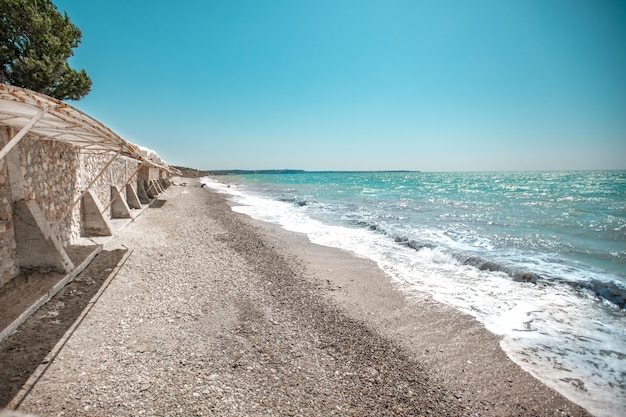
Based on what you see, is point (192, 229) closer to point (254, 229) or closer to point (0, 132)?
point (254, 229)

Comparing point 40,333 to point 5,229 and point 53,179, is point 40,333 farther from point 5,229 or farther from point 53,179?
point 53,179

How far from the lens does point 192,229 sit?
10547mm

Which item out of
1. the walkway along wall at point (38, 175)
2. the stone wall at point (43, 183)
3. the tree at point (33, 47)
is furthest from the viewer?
the tree at point (33, 47)

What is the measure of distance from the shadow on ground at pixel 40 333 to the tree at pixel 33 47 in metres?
11.7

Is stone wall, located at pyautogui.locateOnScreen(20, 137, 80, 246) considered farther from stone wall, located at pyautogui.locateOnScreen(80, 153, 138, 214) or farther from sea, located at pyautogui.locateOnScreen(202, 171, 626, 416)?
sea, located at pyautogui.locateOnScreen(202, 171, 626, 416)

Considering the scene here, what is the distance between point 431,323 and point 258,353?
284cm

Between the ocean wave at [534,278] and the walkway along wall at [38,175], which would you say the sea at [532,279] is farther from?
the walkway along wall at [38,175]

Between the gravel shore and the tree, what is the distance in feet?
37.6

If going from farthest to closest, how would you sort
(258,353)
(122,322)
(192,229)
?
1. (192,229)
2. (122,322)
3. (258,353)

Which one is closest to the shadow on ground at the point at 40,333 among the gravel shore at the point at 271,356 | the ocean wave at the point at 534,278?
the gravel shore at the point at 271,356

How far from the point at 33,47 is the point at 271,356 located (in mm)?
16646

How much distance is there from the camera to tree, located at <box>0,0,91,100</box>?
11.9m

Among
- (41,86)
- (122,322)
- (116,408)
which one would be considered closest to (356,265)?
(122,322)

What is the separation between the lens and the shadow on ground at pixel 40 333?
291cm
